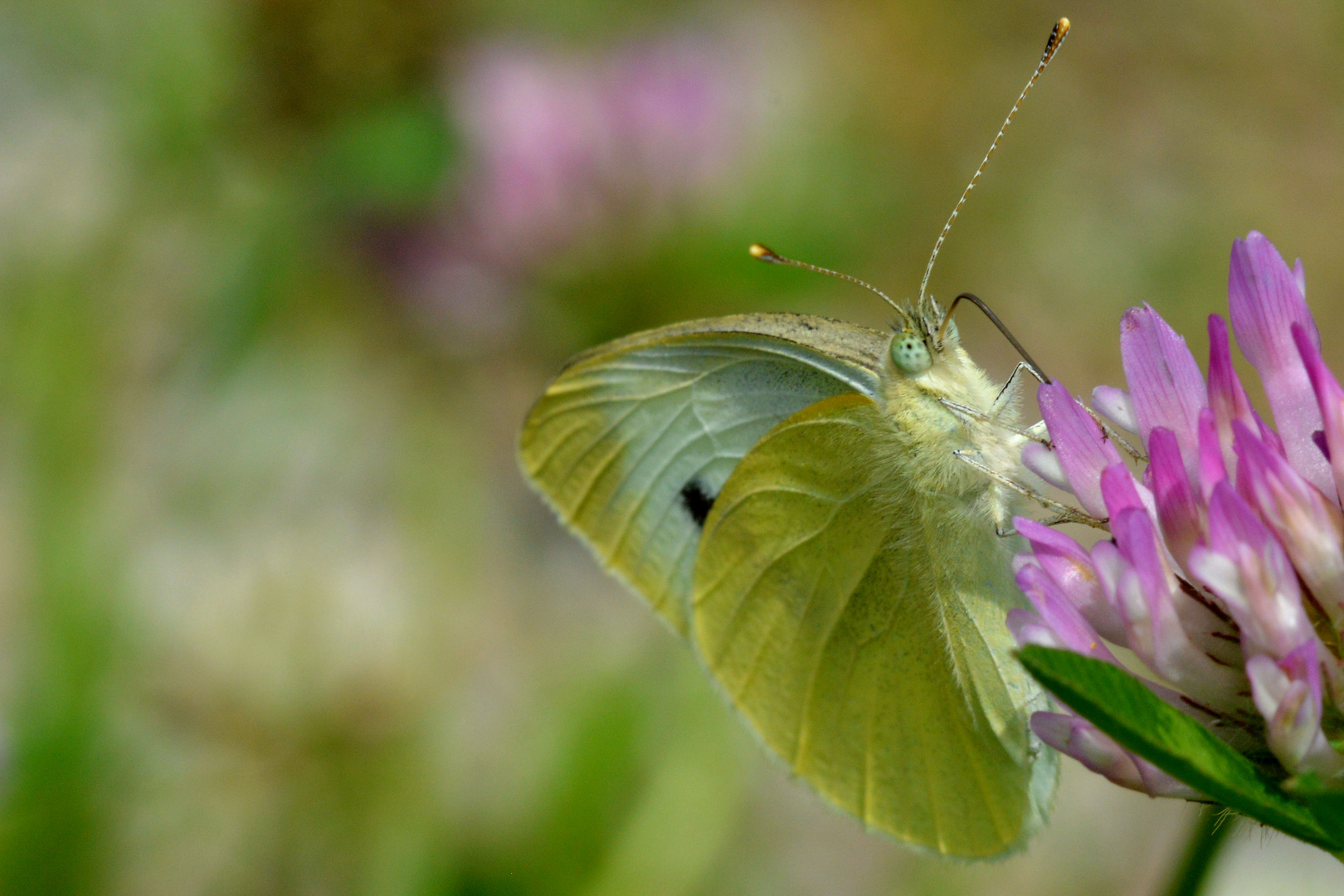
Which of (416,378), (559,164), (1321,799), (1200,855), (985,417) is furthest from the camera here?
(416,378)

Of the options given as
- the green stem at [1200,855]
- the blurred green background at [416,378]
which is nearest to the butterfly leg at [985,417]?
the green stem at [1200,855]

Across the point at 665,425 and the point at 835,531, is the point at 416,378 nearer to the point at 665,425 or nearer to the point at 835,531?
→ the point at 665,425

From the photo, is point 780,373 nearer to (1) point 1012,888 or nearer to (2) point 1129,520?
(2) point 1129,520

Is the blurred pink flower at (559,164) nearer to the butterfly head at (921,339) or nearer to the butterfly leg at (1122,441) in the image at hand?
the butterfly head at (921,339)

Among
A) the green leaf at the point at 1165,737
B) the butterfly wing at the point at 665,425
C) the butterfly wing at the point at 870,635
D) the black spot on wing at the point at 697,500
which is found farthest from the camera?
the black spot on wing at the point at 697,500

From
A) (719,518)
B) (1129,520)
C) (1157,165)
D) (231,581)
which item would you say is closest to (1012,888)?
(719,518)

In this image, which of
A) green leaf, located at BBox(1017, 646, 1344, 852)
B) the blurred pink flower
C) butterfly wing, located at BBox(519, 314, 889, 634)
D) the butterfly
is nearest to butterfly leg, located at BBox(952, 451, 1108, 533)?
the butterfly

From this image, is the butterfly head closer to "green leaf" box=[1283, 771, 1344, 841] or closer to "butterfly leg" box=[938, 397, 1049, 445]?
"butterfly leg" box=[938, 397, 1049, 445]

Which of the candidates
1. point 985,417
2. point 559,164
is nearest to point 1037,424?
point 985,417
